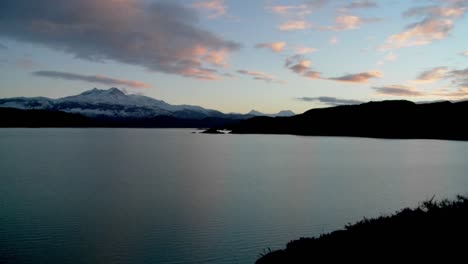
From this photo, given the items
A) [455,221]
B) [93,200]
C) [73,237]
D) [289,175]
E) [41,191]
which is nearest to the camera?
[455,221]

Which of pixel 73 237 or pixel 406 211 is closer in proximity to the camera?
pixel 406 211

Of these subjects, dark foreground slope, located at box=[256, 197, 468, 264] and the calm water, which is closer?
dark foreground slope, located at box=[256, 197, 468, 264]

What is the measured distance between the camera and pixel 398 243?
46.5 feet

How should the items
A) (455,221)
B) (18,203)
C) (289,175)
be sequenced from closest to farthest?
(455,221), (18,203), (289,175)

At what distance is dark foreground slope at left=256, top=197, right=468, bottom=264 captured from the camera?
1294cm

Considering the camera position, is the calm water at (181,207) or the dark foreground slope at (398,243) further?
the calm water at (181,207)

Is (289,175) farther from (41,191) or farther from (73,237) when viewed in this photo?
(73,237)

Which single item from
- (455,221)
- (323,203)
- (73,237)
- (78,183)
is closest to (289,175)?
(323,203)

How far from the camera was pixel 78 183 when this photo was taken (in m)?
45.5

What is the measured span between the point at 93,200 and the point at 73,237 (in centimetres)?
1207

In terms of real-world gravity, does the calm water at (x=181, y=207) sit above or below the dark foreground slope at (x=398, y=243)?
below

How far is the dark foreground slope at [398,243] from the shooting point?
12938 millimetres

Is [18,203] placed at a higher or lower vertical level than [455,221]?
lower

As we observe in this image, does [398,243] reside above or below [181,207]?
above
